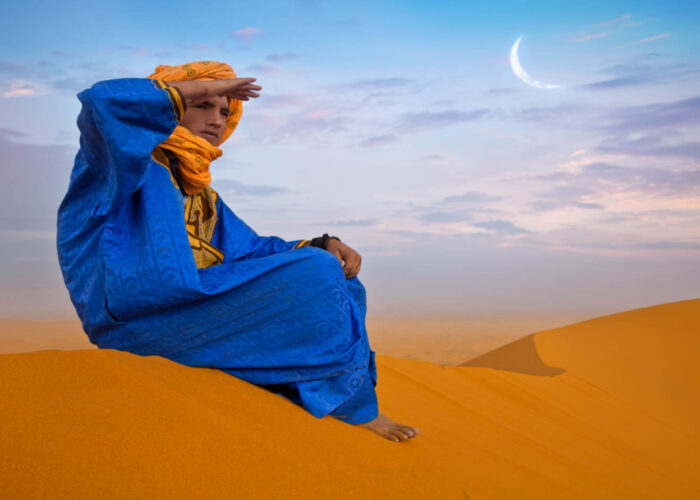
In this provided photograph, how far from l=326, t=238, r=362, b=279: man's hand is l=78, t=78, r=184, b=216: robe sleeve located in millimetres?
1135

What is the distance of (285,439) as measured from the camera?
209cm

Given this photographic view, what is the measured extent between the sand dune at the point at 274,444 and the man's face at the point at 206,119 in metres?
1.36

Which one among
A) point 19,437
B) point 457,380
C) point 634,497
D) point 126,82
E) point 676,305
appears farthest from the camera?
point 676,305

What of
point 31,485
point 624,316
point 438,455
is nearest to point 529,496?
point 438,455

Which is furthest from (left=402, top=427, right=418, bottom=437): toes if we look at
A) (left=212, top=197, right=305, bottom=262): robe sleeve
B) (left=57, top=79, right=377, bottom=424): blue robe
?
(left=212, top=197, right=305, bottom=262): robe sleeve

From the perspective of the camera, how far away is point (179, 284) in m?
2.47

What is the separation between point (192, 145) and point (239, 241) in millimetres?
785

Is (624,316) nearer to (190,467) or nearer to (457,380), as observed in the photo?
(457,380)

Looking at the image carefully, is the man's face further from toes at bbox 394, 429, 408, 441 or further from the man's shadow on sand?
the man's shadow on sand

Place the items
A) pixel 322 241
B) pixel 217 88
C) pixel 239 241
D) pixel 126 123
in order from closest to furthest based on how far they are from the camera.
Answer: pixel 126 123 < pixel 217 88 < pixel 322 241 < pixel 239 241

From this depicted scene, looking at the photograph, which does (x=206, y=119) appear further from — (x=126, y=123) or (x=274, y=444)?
(x=274, y=444)

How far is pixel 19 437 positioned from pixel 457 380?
3.95 m

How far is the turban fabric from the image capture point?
2.95 m

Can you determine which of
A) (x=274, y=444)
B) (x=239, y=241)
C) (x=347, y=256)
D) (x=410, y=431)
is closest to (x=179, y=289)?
(x=274, y=444)
